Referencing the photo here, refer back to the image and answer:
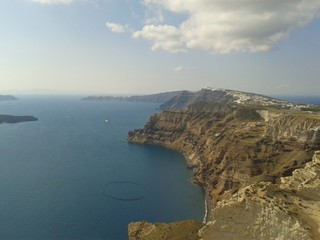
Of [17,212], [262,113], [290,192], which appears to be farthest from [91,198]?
[262,113]

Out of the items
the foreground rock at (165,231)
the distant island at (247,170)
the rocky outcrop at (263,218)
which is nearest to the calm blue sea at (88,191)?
the distant island at (247,170)

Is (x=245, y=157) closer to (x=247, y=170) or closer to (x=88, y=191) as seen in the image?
(x=247, y=170)

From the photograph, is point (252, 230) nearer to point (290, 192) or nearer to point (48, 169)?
point (290, 192)

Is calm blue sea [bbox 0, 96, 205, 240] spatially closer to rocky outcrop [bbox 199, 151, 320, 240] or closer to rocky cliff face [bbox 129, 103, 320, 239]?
rocky cliff face [bbox 129, 103, 320, 239]

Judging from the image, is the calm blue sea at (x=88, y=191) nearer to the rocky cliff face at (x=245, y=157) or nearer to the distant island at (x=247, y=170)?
the distant island at (x=247, y=170)

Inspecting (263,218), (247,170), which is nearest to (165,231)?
(263,218)

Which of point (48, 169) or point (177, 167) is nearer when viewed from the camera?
point (48, 169)
